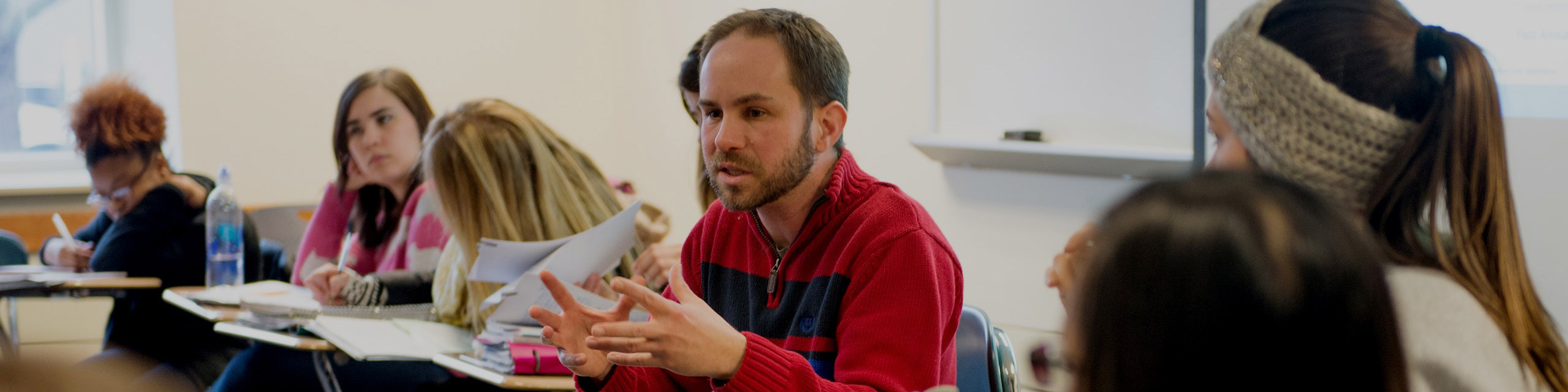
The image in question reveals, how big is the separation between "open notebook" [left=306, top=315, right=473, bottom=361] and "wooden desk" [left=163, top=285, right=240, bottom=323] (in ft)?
1.08

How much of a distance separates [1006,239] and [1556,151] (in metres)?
1.63

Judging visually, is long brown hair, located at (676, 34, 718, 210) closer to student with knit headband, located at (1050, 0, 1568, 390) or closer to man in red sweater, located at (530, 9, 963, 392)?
man in red sweater, located at (530, 9, 963, 392)

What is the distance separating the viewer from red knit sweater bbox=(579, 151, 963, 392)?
4.43 ft

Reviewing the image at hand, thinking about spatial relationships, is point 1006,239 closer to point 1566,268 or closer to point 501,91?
point 1566,268

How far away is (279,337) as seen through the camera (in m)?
2.36

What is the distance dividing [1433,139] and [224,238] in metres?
3.06

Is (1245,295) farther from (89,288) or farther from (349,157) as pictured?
(89,288)

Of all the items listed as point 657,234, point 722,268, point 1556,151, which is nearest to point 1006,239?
point 657,234

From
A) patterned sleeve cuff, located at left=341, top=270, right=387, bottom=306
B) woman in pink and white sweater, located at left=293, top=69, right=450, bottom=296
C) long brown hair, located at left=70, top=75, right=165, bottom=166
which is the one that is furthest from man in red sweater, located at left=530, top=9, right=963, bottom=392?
long brown hair, located at left=70, top=75, right=165, bottom=166

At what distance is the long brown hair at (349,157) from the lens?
3.25 metres

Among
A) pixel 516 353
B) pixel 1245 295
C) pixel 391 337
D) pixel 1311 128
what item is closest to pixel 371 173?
pixel 391 337

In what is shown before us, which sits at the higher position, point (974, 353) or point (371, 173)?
point (371, 173)

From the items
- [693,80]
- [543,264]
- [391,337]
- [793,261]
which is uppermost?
[693,80]

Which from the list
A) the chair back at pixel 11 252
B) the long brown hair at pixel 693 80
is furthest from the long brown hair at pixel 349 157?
the chair back at pixel 11 252
